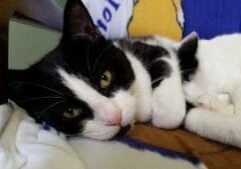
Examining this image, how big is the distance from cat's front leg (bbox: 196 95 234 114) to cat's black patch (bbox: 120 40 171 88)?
0.12m

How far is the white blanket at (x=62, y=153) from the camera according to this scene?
2.73 ft

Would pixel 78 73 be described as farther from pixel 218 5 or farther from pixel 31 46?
pixel 218 5

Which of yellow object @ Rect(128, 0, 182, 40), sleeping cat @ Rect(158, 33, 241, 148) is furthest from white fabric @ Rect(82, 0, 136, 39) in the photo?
sleeping cat @ Rect(158, 33, 241, 148)

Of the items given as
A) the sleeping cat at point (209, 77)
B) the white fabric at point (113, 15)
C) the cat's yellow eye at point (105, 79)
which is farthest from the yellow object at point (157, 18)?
the cat's yellow eye at point (105, 79)

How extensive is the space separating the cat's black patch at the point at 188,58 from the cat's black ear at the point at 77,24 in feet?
0.86

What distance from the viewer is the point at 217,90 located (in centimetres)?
112

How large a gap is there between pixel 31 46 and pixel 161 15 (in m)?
0.49

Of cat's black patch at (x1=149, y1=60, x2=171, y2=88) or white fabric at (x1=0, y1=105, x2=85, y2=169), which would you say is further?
cat's black patch at (x1=149, y1=60, x2=171, y2=88)

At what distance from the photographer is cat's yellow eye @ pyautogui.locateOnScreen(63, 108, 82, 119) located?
916mm

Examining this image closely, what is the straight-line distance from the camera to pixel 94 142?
0.95m

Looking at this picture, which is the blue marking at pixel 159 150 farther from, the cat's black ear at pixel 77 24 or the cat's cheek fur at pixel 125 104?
the cat's black ear at pixel 77 24

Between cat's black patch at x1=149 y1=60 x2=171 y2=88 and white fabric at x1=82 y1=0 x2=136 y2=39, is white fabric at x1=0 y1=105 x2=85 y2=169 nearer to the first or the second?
cat's black patch at x1=149 y1=60 x2=171 y2=88

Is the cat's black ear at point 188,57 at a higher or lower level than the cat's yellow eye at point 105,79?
higher

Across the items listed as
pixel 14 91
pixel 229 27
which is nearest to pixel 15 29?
pixel 14 91
